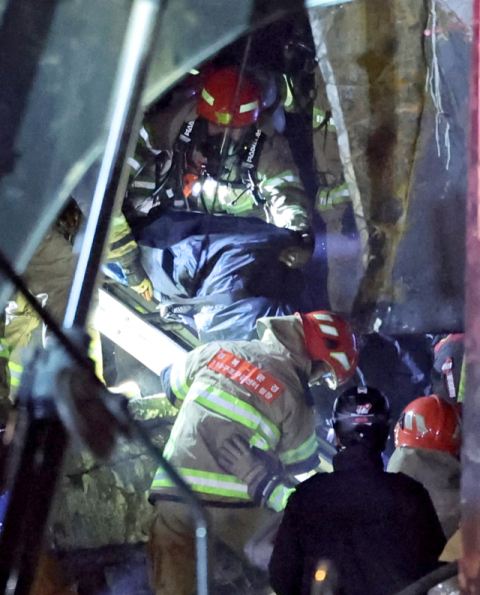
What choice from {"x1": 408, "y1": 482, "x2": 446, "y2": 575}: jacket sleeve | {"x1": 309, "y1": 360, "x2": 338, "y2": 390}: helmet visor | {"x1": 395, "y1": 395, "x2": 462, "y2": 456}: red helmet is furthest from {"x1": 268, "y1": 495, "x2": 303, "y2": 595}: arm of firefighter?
{"x1": 309, "y1": 360, "x2": 338, "y2": 390}: helmet visor

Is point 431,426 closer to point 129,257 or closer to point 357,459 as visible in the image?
point 357,459

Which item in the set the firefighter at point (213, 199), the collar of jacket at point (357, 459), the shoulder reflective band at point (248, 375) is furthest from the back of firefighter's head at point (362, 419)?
the firefighter at point (213, 199)

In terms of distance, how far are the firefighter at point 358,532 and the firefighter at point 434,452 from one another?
11.7 inches

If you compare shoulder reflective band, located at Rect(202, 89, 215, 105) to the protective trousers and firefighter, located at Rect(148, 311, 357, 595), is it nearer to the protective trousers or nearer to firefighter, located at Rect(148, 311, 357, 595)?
firefighter, located at Rect(148, 311, 357, 595)

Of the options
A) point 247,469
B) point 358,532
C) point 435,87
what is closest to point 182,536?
point 247,469

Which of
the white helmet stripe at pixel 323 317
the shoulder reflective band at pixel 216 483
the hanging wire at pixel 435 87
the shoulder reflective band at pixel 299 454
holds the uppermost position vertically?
the hanging wire at pixel 435 87

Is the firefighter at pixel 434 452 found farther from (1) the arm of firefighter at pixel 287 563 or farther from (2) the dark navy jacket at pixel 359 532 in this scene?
(1) the arm of firefighter at pixel 287 563

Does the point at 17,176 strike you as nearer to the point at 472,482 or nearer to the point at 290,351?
the point at 472,482

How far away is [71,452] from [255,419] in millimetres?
1373

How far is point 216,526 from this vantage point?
7.63 feet

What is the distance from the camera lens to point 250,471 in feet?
7.36

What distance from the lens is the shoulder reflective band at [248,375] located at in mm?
2295

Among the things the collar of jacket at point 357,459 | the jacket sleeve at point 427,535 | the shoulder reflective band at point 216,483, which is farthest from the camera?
the shoulder reflective band at point 216,483

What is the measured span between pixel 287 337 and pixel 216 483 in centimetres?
62
